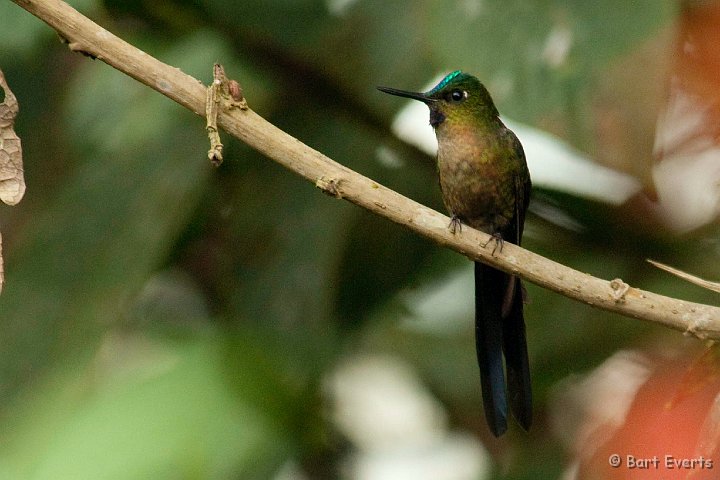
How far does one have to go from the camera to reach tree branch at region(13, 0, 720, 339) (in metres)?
A: 1.63

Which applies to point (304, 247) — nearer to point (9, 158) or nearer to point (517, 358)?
point (517, 358)

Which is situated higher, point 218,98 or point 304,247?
point 304,247

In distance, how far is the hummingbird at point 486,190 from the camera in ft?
8.37

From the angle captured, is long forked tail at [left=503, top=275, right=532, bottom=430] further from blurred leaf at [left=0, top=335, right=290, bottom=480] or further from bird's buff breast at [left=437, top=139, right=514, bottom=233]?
blurred leaf at [left=0, top=335, right=290, bottom=480]

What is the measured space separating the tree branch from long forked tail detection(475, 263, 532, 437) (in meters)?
0.72

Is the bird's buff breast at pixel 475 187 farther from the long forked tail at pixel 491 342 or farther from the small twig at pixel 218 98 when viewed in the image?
the small twig at pixel 218 98

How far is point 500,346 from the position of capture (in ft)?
8.36

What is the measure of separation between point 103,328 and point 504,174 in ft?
3.93

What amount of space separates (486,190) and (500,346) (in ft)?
1.74

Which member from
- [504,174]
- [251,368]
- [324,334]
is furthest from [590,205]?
[251,368]

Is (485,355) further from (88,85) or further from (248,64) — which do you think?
(88,85)

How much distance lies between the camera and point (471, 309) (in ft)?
9.77

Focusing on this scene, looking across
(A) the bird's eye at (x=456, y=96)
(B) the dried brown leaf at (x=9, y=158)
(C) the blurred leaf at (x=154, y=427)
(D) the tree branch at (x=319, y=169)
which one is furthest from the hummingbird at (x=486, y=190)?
(B) the dried brown leaf at (x=9, y=158)

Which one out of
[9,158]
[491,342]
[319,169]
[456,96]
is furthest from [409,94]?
[9,158]
